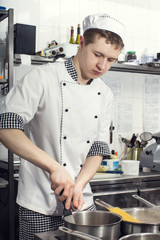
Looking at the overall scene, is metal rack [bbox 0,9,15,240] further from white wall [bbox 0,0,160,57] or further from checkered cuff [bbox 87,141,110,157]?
checkered cuff [bbox 87,141,110,157]

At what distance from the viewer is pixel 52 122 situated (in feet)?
5.49

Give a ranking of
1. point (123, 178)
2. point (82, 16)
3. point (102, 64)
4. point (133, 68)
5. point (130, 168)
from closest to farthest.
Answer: point (102, 64) < point (123, 178) < point (130, 168) < point (133, 68) < point (82, 16)

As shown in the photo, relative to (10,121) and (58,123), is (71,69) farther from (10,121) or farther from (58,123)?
(10,121)

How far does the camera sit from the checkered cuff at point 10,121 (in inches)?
58.4

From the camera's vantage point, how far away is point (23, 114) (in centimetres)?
155

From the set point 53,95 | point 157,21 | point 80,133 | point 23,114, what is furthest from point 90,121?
point 157,21

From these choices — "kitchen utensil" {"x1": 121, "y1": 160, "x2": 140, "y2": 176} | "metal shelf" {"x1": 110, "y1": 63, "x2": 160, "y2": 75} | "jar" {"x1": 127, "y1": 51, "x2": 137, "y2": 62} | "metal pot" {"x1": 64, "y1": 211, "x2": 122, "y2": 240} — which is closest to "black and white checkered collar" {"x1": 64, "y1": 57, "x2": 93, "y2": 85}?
"metal pot" {"x1": 64, "y1": 211, "x2": 122, "y2": 240}

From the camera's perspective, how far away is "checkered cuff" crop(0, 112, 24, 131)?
1.48 m

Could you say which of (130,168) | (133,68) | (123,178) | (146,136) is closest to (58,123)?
(123,178)

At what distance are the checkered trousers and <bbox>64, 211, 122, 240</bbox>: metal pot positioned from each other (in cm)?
35

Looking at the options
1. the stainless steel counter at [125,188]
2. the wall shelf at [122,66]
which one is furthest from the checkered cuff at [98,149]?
the wall shelf at [122,66]

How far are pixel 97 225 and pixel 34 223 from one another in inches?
23.0

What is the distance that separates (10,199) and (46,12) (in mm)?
1705

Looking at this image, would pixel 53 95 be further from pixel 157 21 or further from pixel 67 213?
pixel 157 21
